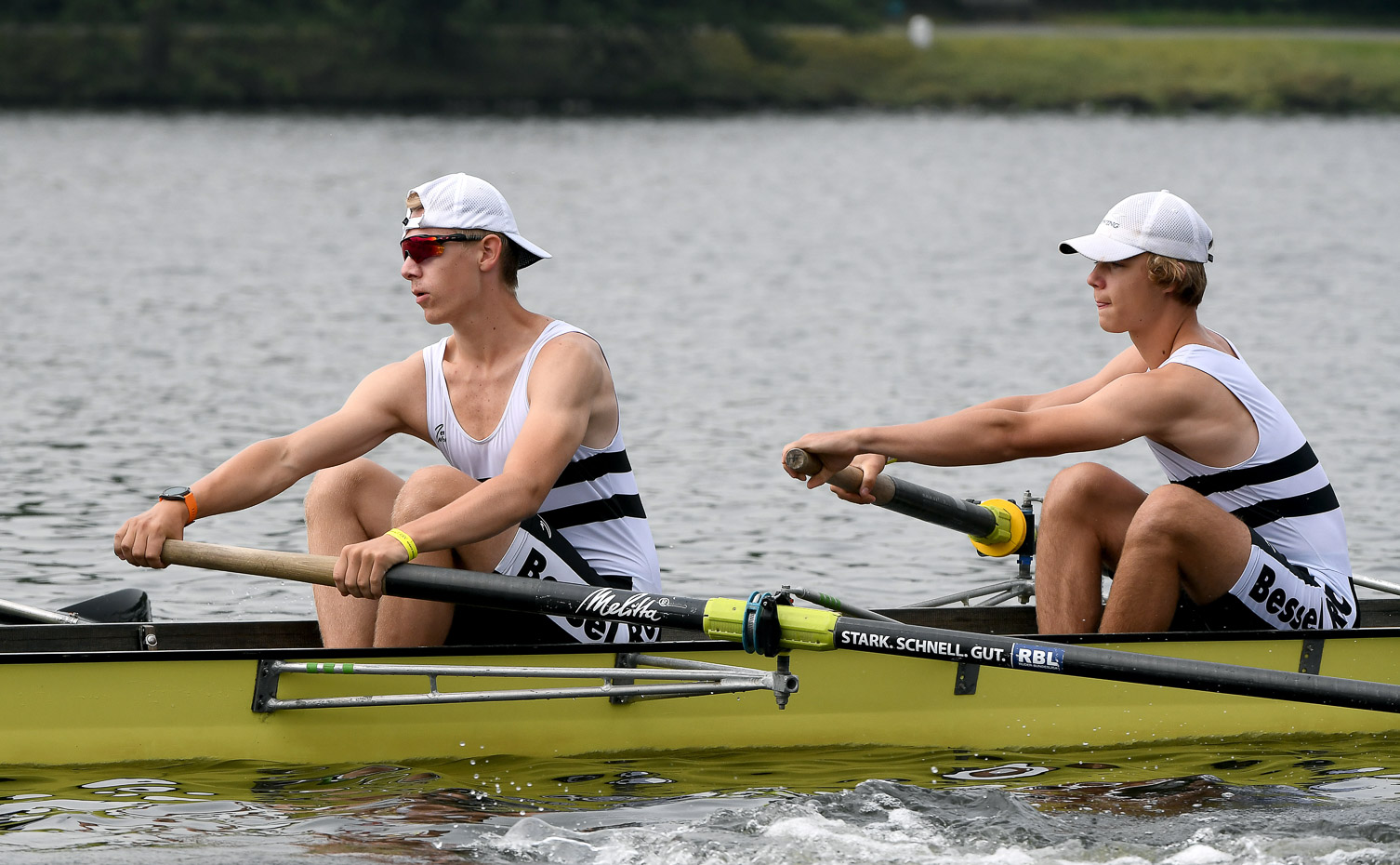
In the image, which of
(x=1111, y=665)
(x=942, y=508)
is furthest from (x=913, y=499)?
(x=1111, y=665)

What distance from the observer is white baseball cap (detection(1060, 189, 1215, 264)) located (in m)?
6.09

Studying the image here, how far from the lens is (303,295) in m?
21.9

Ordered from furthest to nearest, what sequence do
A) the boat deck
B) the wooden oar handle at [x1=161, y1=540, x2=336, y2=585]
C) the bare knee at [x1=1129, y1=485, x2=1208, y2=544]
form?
the boat deck → the bare knee at [x1=1129, y1=485, x2=1208, y2=544] → the wooden oar handle at [x1=161, y1=540, x2=336, y2=585]

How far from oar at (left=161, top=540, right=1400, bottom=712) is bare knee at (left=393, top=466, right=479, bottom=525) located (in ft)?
0.96

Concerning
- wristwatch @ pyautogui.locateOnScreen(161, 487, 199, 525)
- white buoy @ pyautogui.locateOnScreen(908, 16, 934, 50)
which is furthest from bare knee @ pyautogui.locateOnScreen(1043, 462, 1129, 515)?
white buoy @ pyautogui.locateOnScreen(908, 16, 934, 50)

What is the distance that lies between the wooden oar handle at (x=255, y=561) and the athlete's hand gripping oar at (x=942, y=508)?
1.59 metres

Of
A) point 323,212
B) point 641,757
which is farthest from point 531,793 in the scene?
point 323,212

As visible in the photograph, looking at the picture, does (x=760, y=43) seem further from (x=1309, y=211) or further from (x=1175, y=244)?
(x=1175, y=244)

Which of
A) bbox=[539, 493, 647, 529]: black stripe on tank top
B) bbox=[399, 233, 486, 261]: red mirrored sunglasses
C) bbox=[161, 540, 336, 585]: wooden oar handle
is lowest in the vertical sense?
bbox=[161, 540, 336, 585]: wooden oar handle

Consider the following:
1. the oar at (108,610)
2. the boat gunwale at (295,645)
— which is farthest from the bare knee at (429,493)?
the oar at (108,610)

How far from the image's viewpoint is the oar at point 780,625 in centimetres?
548

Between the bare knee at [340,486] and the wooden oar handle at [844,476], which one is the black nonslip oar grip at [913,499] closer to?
the wooden oar handle at [844,476]

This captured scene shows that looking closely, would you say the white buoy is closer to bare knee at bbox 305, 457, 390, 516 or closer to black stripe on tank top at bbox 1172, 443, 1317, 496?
black stripe on tank top at bbox 1172, 443, 1317, 496

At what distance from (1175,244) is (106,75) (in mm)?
51003
